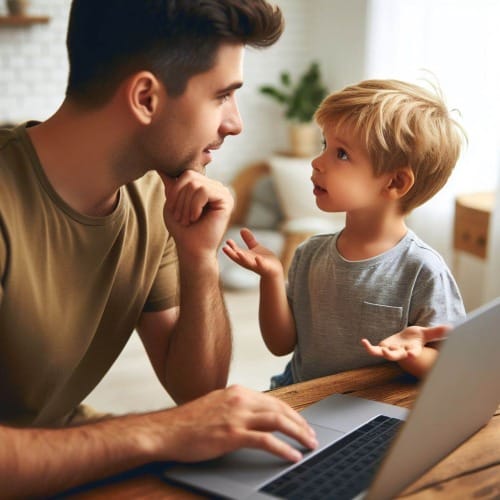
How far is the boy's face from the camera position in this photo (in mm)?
1401

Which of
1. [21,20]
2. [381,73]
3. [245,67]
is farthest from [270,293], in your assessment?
[245,67]

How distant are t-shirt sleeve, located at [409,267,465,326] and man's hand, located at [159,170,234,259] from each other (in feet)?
1.29

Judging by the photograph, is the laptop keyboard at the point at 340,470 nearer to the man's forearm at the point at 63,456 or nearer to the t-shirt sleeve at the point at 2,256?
the man's forearm at the point at 63,456

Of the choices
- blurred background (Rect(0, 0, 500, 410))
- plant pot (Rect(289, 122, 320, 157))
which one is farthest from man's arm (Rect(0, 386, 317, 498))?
plant pot (Rect(289, 122, 320, 157))

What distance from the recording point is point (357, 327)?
138 centimetres

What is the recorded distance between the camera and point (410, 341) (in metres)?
1.19

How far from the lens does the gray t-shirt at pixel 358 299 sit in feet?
4.35

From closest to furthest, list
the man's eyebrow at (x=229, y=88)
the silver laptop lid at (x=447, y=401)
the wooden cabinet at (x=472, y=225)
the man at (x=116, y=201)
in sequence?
the silver laptop lid at (x=447, y=401) < the man at (x=116, y=201) < the man's eyebrow at (x=229, y=88) < the wooden cabinet at (x=472, y=225)

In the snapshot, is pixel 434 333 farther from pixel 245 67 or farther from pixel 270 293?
pixel 245 67

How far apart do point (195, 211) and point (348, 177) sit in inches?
11.6

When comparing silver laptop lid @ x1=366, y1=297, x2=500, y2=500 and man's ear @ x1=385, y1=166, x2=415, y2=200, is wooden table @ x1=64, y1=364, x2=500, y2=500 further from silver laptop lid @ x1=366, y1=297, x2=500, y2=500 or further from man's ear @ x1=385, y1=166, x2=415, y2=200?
man's ear @ x1=385, y1=166, x2=415, y2=200

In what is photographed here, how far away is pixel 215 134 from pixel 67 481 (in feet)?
2.43

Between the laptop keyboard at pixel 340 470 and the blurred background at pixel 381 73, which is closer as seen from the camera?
the laptop keyboard at pixel 340 470

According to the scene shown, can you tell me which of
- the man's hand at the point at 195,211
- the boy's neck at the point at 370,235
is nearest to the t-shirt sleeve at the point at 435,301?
the boy's neck at the point at 370,235
